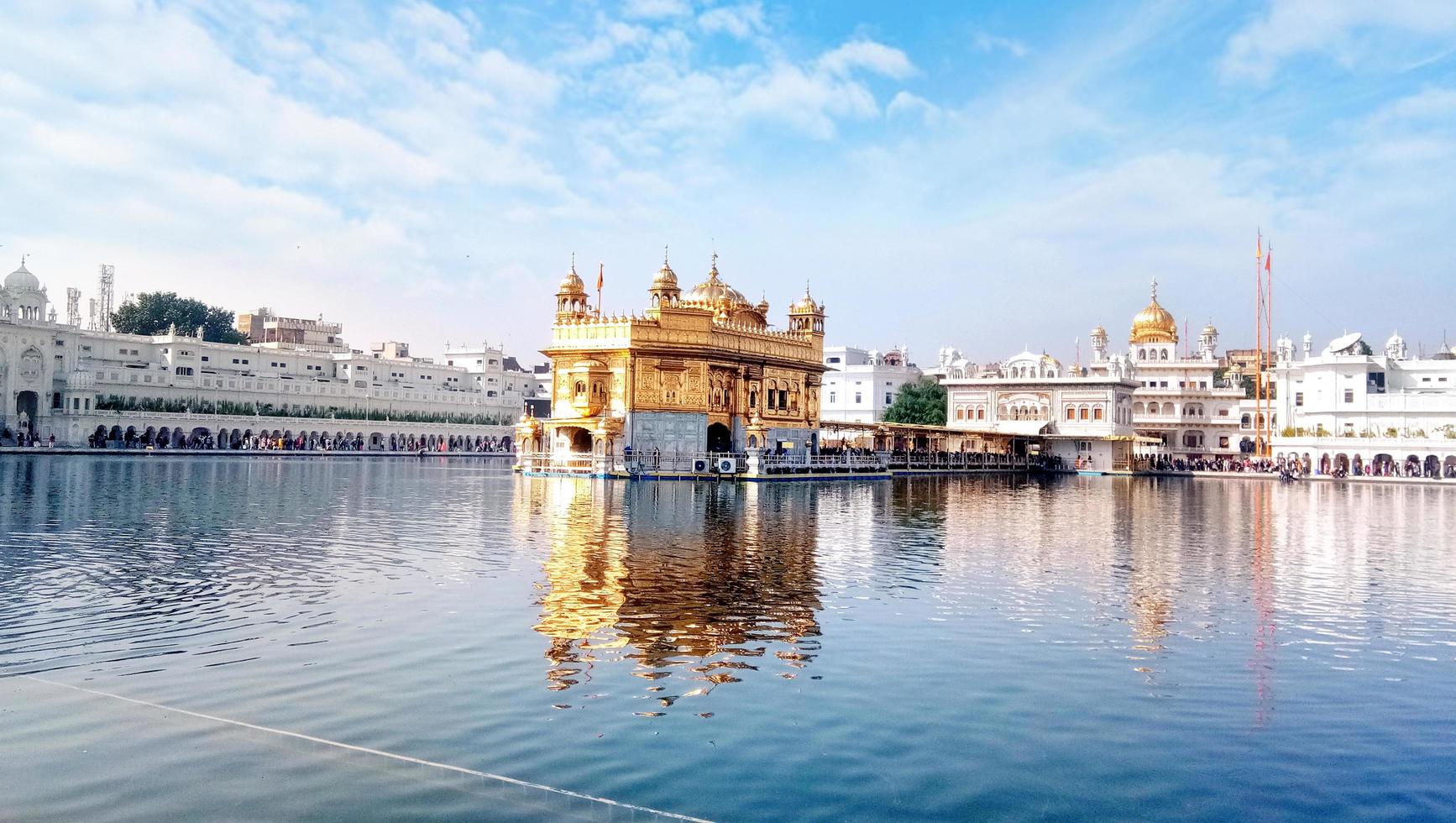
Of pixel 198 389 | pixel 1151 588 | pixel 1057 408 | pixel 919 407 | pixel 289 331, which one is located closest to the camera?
pixel 1151 588

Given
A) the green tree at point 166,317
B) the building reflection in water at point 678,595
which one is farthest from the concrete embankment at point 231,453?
the building reflection in water at point 678,595

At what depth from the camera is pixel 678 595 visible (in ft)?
52.0

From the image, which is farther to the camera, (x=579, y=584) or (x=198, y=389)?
(x=198, y=389)

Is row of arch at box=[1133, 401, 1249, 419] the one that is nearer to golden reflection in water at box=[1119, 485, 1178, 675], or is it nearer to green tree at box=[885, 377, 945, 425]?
green tree at box=[885, 377, 945, 425]

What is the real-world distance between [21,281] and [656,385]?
55.1m

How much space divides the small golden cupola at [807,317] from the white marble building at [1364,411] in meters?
34.5

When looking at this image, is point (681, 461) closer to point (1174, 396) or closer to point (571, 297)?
point (571, 297)

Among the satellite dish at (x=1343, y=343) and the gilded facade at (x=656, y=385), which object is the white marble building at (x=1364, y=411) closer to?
the satellite dish at (x=1343, y=343)

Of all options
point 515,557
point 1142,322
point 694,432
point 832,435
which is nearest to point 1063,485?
point 694,432

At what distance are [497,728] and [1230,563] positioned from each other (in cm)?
1714

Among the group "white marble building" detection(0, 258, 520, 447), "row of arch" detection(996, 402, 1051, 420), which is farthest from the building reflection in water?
"white marble building" detection(0, 258, 520, 447)

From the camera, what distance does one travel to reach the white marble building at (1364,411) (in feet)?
236

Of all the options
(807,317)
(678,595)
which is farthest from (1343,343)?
(678,595)

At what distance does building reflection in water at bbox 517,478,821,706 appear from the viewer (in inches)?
460
